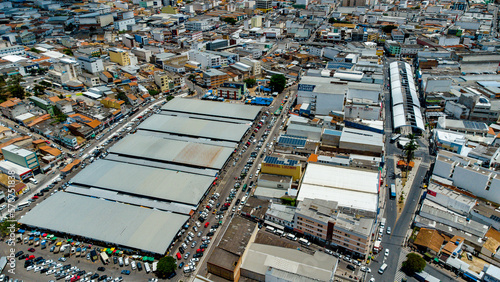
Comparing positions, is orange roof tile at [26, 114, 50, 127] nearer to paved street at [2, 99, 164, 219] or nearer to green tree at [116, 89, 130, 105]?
paved street at [2, 99, 164, 219]

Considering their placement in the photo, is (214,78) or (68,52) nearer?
(214,78)

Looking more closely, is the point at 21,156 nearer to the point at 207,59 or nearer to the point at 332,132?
the point at 332,132

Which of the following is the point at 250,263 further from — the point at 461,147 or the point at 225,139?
the point at 461,147

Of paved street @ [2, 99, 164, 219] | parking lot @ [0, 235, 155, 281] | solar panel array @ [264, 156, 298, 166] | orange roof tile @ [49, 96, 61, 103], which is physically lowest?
parking lot @ [0, 235, 155, 281]

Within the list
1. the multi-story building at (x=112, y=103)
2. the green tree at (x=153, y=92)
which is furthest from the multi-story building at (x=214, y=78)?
the multi-story building at (x=112, y=103)

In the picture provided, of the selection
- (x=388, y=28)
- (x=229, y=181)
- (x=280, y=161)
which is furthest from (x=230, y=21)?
(x=280, y=161)

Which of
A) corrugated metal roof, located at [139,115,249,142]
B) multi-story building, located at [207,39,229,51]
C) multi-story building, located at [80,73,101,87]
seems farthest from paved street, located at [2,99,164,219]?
multi-story building, located at [207,39,229,51]

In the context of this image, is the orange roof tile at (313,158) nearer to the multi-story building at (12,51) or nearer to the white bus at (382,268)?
the white bus at (382,268)
